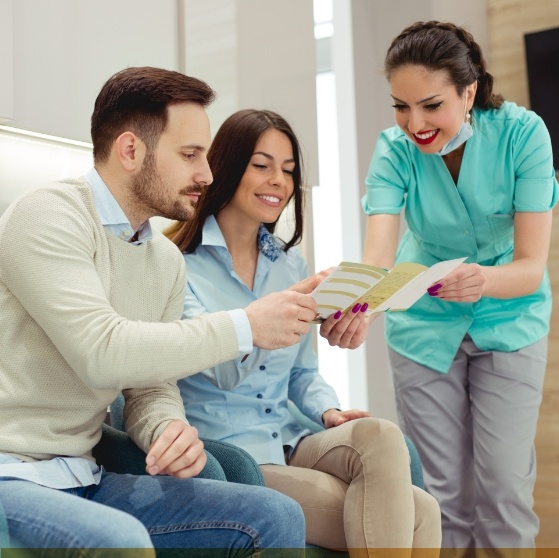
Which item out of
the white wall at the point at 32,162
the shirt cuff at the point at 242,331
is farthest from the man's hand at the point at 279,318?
the white wall at the point at 32,162

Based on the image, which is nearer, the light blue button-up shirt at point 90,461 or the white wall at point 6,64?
the light blue button-up shirt at point 90,461

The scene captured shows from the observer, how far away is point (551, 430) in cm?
367

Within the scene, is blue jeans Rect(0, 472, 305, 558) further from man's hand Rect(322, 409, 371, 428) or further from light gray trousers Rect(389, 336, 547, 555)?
light gray trousers Rect(389, 336, 547, 555)

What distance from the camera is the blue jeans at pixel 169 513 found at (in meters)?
1.19

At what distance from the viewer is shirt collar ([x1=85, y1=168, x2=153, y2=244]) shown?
59.6 inches

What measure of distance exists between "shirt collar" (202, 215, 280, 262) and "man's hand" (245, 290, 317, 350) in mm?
495

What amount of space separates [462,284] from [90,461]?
1.03 metres

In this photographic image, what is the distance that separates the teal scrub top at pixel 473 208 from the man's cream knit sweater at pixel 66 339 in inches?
44.0

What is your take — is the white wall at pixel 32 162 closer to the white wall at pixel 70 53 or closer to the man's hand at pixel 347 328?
the white wall at pixel 70 53

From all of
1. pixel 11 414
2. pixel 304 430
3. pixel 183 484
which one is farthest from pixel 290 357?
pixel 11 414

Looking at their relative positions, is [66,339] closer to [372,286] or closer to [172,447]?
[172,447]

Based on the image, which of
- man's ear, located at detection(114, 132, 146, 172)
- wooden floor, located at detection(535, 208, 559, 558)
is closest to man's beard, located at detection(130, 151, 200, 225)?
man's ear, located at detection(114, 132, 146, 172)

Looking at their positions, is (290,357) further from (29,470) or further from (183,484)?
(29,470)

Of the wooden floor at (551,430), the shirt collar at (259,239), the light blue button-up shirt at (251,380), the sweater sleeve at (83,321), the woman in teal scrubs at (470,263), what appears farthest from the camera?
the wooden floor at (551,430)
